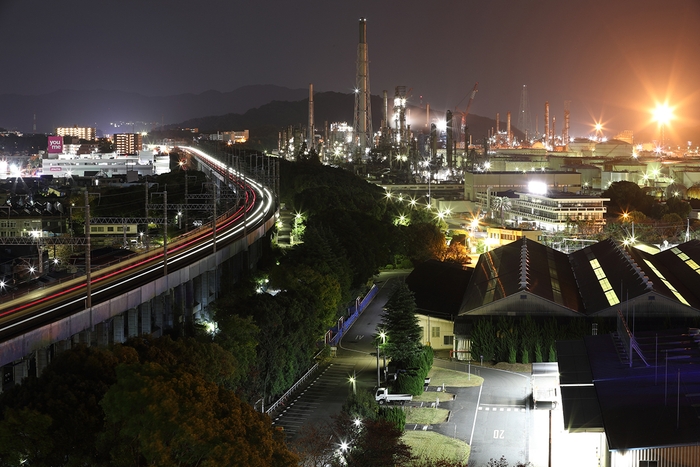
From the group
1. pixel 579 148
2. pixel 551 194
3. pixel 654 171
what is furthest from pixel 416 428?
pixel 579 148

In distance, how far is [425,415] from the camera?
1180 centimetres

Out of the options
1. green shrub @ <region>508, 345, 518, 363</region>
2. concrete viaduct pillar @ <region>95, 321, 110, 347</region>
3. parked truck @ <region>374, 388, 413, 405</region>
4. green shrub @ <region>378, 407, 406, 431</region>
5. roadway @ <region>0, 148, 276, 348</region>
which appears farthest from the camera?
green shrub @ <region>508, 345, 518, 363</region>

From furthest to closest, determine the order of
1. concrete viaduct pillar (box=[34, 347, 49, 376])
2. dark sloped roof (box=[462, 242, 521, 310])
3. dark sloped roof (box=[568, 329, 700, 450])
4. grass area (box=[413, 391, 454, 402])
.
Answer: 1. dark sloped roof (box=[462, 242, 521, 310])
2. grass area (box=[413, 391, 454, 402])
3. concrete viaduct pillar (box=[34, 347, 49, 376])
4. dark sloped roof (box=[568, 329, 700, 450])

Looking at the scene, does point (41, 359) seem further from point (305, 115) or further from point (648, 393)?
point (305, 115)

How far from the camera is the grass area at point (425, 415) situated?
1155 centimetres

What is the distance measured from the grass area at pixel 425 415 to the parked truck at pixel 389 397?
12.8 inches

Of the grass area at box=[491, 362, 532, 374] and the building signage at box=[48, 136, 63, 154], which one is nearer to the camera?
the grass area at box=[491, 362, 532, 374]

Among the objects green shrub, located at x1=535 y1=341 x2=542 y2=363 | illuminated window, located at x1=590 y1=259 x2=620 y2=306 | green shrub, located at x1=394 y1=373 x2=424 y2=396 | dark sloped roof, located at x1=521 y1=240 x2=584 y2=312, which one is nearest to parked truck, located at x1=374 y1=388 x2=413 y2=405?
green shrub, located at x1=394 y1=373 x2=424 y2=396

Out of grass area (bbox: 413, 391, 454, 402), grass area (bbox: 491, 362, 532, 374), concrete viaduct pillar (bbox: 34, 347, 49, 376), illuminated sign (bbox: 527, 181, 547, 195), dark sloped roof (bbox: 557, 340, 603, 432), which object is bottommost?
grass area (bbox: 413, 391, 454, 402)

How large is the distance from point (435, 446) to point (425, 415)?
4.22 feet

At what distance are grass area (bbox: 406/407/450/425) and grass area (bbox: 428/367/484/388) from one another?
1294 millimetres

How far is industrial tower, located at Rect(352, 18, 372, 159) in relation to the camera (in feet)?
182

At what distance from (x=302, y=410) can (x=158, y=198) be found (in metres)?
22.2

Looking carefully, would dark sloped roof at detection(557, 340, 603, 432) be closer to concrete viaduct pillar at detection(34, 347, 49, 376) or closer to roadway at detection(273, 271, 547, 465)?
roadway at detection(273, 271, 547, 465)
